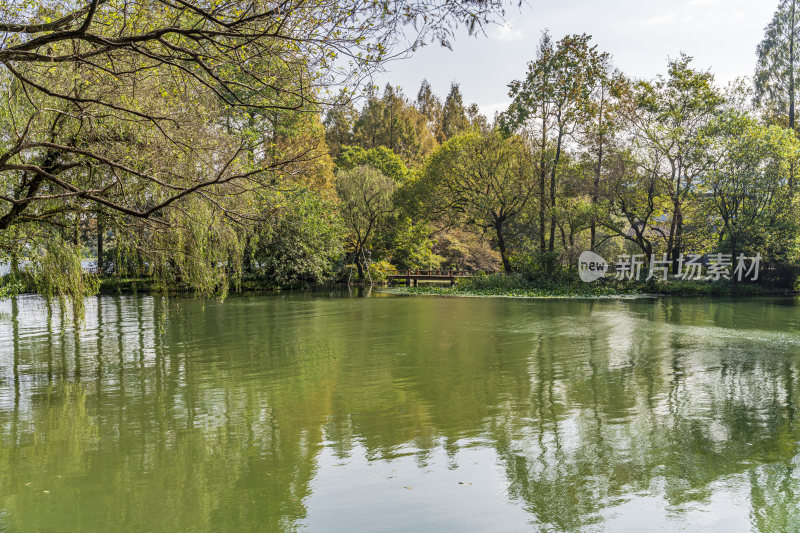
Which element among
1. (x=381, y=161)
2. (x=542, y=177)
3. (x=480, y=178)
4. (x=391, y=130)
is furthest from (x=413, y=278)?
(x=391, y=130)

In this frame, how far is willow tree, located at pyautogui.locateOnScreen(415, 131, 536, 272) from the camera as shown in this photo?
25.4 m

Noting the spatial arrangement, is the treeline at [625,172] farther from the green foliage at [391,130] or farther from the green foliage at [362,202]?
the green foliage at [391,130]

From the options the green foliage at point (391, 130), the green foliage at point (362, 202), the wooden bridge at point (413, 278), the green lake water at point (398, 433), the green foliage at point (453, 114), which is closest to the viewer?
the green lake water at point (398, 433)

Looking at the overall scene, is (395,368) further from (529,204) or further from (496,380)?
(529,204)

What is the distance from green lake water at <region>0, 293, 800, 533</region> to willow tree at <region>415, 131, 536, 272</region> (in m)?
14.3

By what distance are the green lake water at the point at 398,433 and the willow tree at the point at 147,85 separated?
2064 mm

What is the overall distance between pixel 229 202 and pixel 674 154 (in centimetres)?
2042

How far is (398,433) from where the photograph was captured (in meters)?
5.90

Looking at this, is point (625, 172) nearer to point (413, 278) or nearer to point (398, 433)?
point (413, 278)

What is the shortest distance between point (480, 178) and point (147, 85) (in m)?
19.9

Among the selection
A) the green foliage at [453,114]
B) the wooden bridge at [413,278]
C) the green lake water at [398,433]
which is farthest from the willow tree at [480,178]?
the green foliage at [453,114]

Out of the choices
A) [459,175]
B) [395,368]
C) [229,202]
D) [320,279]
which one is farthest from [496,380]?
[320,279]

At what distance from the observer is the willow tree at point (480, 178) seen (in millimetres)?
25438

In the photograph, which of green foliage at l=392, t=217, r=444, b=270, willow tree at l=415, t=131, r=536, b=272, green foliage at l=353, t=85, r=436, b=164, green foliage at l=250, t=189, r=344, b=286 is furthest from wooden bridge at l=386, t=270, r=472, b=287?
green foliage at l=353, t=85, r=436, b=164
